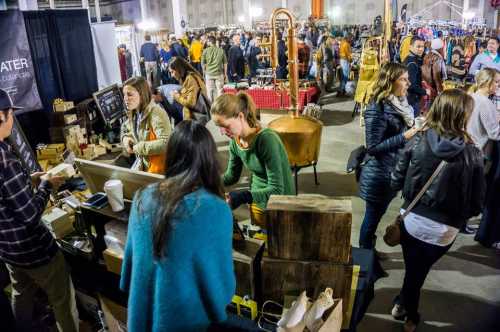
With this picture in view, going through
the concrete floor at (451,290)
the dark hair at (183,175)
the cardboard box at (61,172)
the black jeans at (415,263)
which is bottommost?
the concrete floor at (451,290)

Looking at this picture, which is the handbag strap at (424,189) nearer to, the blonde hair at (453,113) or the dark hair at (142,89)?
the blonde hair at (453,113)

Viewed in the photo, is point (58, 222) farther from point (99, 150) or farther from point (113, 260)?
point (99, 150)

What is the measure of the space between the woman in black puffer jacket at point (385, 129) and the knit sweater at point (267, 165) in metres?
0.89

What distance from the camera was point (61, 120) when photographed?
17.6ft

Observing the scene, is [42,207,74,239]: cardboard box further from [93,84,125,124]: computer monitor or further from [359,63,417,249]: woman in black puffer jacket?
[93,84,125,124]: computer monitor

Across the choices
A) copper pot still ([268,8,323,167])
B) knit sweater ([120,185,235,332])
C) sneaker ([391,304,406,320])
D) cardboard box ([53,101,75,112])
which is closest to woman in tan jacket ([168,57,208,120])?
copper pot still ([268,8,323,167])

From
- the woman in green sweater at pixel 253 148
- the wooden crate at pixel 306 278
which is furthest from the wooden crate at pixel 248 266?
the woman in green sweater at pixel 253 148

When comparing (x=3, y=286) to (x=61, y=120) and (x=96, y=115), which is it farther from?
(x=96, y=115)

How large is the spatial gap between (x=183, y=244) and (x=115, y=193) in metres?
0.88

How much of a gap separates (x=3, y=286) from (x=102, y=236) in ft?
3.84

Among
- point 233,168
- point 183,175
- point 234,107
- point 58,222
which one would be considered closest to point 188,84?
point 233,168

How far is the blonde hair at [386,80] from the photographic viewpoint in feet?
9.17

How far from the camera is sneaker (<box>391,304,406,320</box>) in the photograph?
8.99 ft

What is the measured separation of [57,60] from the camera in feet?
18.9
